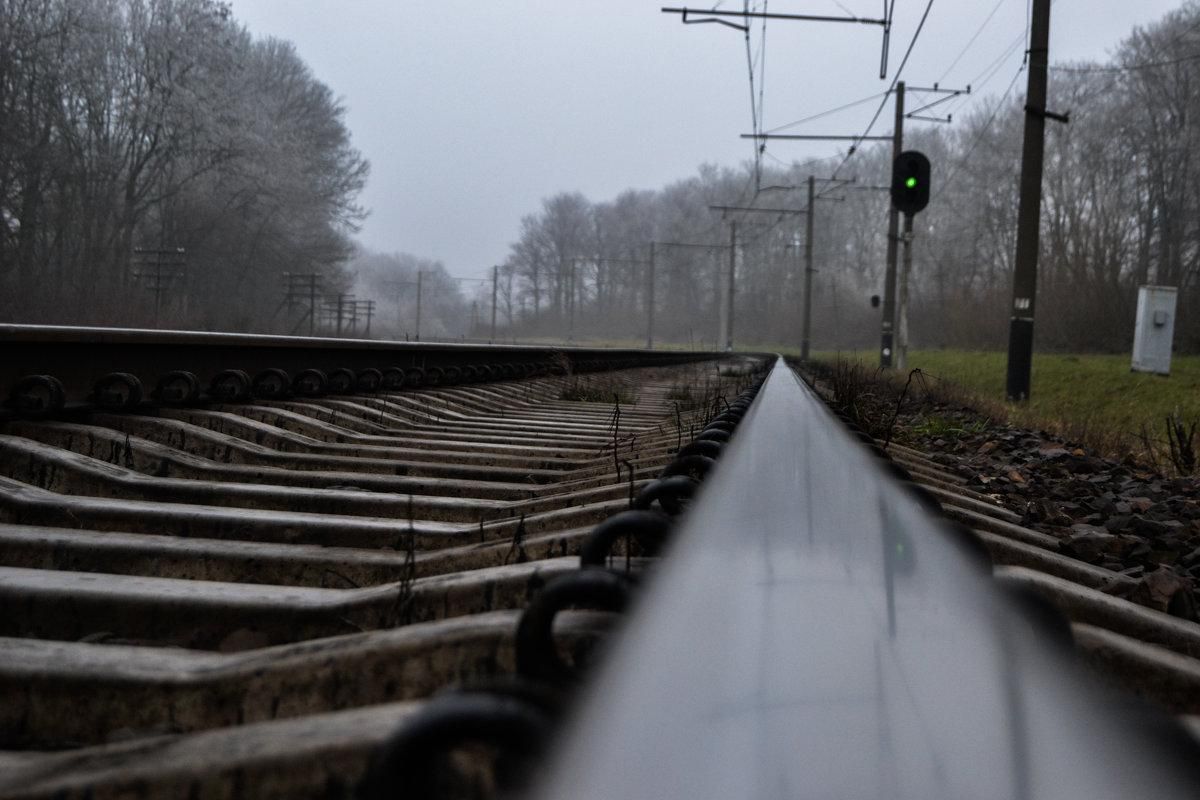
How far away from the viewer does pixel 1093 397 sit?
32.2ft

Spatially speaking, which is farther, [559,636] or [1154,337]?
[1154,337]

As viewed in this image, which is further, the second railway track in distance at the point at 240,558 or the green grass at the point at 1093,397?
the green grass at the point at 1093,397

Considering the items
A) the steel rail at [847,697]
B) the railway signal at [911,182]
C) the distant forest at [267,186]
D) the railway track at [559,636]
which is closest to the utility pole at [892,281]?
the distant forest at [267,186]

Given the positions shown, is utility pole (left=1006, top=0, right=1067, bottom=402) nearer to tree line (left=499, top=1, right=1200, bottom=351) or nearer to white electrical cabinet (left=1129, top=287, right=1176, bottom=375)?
white electrical cabinet (left=1129, top=287, right=1176, bottom=375)

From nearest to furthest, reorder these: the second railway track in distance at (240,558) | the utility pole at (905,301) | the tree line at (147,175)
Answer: the second railway track in distance at (240,558)
the utility pole at (905,301)
the tree line at (147,175)

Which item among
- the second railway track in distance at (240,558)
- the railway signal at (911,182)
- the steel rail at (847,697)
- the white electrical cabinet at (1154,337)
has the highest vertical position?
the railway signal at (911,182)

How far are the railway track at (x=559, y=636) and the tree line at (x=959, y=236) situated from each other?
15.0m

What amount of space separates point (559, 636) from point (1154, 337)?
12.3m

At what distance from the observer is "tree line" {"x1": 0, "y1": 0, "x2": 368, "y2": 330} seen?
19953 millimetres

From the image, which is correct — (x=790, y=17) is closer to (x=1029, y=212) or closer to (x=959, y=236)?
(x=1029, y=212)

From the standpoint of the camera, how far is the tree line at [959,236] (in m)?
23.5

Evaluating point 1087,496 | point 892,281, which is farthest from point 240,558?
point 892,281

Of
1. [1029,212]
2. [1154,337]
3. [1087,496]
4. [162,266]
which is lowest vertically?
[1087,496]

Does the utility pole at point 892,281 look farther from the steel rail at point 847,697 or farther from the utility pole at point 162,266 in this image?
the utility pole at point 162,266
